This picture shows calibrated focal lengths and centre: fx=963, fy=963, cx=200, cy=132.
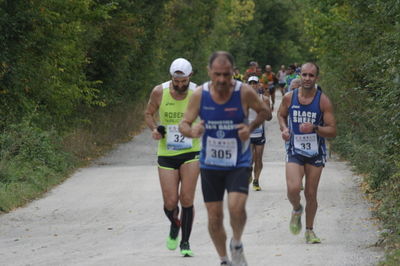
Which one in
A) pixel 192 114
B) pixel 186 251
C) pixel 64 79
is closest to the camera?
pixel 192 114

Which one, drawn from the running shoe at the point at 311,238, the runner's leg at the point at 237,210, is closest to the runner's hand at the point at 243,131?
the runner's leg at the point at 237,210

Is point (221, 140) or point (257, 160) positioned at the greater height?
point (221, 140)

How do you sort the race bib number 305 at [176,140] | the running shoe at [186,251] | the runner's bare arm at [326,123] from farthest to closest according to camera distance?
1. the runner's bare arm at [326,123]
2. the running shoe at [186,251]
3. the race bib number 305 at [176,140]

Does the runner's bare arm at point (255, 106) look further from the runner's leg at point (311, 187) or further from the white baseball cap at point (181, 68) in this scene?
the runner's leg at point (311, 187)

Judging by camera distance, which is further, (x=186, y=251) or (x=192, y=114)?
(x=186, y=251)

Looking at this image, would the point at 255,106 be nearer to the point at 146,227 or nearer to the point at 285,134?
the point at 285,134

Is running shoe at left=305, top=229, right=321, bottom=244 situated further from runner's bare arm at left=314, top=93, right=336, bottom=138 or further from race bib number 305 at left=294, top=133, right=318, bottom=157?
runner's bare arm at left=314, top=93, right=336, bottom=138

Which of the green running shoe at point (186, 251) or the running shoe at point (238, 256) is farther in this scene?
the green running shoe at point (186, 251)

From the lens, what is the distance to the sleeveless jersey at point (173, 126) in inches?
400

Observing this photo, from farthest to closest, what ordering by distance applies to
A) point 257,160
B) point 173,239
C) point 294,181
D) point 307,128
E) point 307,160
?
point 257,160 < point 307,160 < point 294,181 < point 307,128 < point 173,239

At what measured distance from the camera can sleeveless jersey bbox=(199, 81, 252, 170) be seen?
813 centimetres

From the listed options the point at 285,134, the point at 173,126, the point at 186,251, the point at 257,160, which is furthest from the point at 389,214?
the point at 257,160

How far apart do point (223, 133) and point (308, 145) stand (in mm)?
2994

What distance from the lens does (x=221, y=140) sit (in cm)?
822
